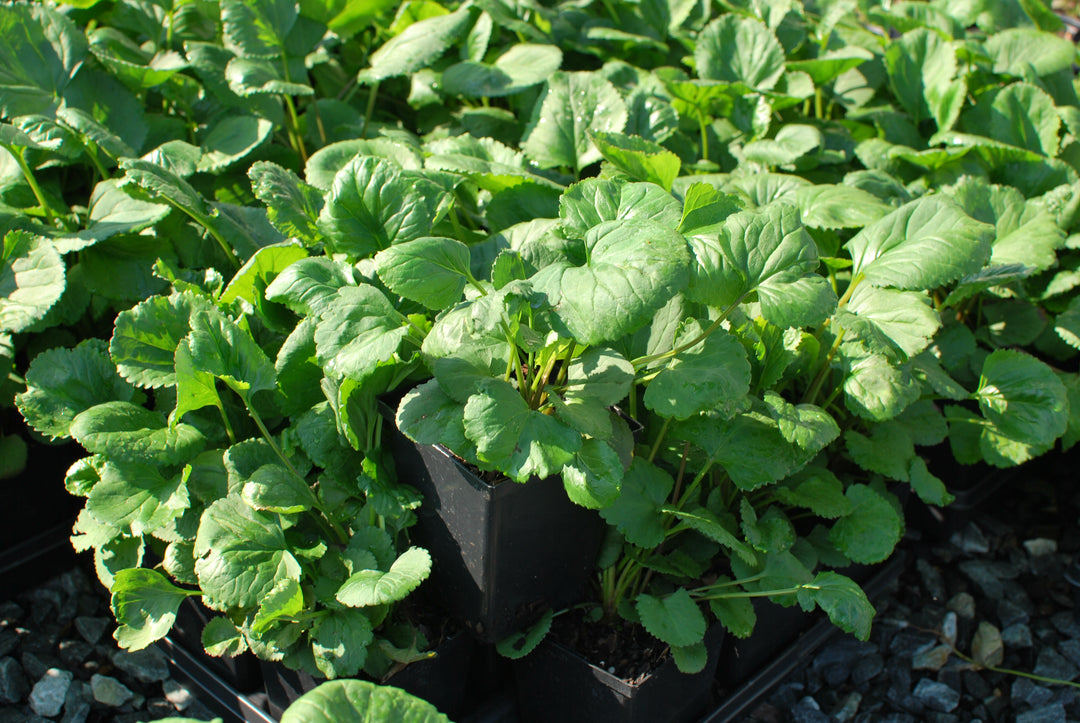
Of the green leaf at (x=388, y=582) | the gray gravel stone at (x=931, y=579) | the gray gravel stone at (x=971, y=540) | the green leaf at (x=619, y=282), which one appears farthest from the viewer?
the gray gravel stone at (x=971, y=540)

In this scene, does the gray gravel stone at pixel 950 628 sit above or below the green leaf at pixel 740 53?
below

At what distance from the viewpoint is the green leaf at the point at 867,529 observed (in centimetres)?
143

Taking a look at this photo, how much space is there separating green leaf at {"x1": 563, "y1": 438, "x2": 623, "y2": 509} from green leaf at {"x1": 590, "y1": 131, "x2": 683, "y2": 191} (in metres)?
0.51

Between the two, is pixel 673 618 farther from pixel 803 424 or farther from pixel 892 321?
pixel 892 321

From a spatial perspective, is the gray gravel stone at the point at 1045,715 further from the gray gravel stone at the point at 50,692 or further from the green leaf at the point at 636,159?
the gray gravel stone at the point at 50,692

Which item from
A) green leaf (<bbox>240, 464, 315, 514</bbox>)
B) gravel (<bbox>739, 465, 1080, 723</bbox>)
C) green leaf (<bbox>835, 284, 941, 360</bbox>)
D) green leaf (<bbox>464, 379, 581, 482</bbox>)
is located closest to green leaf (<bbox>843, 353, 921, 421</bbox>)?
green leaf (<bbox>835, 284, 941, 360</bbox>)

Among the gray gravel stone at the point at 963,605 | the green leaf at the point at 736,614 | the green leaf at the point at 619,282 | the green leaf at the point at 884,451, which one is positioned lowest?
the gray gravel stone at the point at 963,605

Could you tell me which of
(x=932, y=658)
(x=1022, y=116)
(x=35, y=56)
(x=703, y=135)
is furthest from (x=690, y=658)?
(x=35, y=56)

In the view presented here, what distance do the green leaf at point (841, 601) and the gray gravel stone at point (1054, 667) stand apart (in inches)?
28.8

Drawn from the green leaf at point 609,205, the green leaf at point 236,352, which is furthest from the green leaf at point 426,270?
the green leaf at point 236,352

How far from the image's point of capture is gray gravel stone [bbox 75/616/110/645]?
1699 mm

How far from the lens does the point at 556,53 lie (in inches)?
82.3

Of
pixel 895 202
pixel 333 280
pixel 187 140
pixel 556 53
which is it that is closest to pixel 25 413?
pixel 333 280

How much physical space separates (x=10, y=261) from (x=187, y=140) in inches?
23.8
